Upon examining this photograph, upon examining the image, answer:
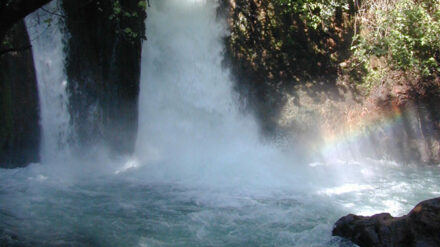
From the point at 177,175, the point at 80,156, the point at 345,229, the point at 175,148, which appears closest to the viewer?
the point at 345,229

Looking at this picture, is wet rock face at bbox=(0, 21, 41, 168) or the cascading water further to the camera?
wet rock face at bbox=(0, 21, 41, 168)

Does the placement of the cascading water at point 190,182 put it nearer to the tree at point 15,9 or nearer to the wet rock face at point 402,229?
the wet rock face at point 402,229

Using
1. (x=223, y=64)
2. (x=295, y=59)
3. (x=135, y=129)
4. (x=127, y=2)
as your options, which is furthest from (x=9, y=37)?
(x=295, y=59)

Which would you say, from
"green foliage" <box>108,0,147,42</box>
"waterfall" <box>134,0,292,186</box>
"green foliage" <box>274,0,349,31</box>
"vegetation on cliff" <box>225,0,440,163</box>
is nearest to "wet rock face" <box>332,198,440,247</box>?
"waterfall" <box>134,0,292,186</box>

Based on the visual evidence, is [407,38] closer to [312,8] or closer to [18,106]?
[312,8]

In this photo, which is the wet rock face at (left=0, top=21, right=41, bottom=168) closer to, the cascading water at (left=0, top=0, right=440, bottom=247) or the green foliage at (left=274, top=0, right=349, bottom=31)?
the cascading water at (left=0, top=0, right=440, bottom=247)

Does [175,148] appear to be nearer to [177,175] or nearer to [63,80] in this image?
[177,175]

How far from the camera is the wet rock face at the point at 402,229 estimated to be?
13.1 feet

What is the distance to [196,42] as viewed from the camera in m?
9.70

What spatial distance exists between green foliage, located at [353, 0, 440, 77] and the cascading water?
2439mm

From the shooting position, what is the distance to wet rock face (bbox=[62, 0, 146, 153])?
27.5 ft

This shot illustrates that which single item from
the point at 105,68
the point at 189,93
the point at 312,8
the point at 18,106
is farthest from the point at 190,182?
the point at 312,8

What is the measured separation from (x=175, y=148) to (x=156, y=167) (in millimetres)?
1073

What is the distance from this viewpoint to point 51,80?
27.6 ft
